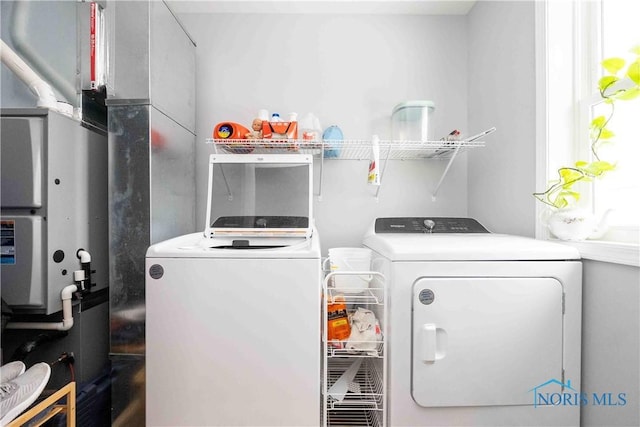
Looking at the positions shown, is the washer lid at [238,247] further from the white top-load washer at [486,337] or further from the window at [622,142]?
the window at [622,142]

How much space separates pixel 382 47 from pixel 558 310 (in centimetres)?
184

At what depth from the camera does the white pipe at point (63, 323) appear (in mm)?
1215

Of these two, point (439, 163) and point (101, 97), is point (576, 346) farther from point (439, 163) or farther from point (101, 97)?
point (101, 97)

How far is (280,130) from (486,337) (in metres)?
1.39

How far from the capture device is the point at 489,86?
1795 millimetres

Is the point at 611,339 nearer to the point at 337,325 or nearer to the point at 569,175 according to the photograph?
the point at 569,175

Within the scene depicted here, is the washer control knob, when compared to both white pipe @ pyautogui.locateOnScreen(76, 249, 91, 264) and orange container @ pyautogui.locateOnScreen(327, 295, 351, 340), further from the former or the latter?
white pipe @ pyautogui.locateOnScreen(76, 249, 91, 264)

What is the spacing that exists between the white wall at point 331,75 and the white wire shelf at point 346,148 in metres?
0.08

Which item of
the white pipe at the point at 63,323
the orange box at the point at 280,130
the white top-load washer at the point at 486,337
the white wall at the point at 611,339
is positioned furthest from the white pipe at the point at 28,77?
the white wall at the point at 611,339

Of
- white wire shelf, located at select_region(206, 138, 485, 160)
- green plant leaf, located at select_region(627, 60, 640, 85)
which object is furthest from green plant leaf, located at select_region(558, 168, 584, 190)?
white wire shelf, located at select_region(206, 138, 485, 160)

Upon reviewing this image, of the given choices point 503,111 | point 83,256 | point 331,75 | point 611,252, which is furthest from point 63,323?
point 503,111

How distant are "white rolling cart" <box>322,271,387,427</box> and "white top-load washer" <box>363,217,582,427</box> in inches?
4.4

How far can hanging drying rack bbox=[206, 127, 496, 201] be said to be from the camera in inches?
64.2

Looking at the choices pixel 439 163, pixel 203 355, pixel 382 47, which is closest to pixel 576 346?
pixel 439 163
